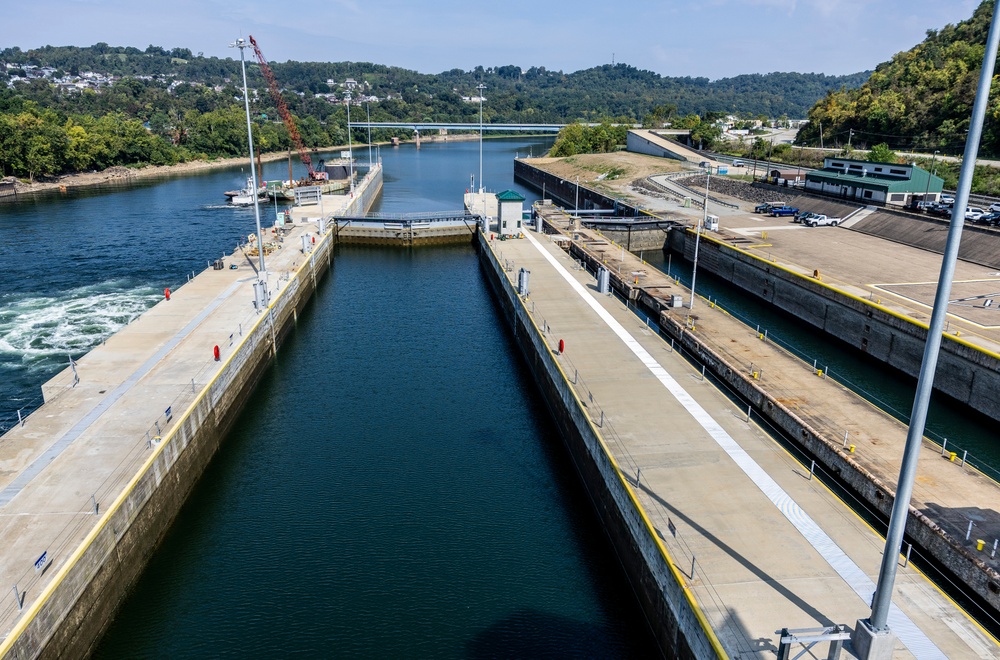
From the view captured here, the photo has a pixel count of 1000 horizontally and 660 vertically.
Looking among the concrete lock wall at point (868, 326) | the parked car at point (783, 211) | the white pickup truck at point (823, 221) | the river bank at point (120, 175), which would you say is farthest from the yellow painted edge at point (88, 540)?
the river bank at point (120, 175)

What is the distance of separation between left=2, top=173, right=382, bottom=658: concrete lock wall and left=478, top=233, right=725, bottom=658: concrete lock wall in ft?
57.1

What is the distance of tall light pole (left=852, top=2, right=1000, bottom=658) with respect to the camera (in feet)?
37.8

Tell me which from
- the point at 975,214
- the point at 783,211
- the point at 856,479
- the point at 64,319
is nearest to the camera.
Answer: the point at 856,479

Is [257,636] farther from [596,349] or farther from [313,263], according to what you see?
[313,263]

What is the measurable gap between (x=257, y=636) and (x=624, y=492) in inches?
520

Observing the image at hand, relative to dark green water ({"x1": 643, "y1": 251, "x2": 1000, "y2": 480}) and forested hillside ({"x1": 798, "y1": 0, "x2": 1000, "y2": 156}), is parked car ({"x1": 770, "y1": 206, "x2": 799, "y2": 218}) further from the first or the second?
forested hillside ({"x1": 798, "y1": 0, "x2": 1000, "y2": 156})

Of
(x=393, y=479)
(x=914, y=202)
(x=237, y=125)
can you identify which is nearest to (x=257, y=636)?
(x=393, y=479)

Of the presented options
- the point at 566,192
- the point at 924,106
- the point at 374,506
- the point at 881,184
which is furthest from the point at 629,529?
the point at 924,106

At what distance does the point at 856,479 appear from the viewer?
26562 millimetres

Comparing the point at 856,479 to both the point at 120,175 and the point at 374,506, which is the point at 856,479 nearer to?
the point at 374,506

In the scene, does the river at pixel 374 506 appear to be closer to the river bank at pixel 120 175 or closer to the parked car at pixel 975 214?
the parked car at pixel 975 214

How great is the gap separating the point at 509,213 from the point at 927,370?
57.6 metres

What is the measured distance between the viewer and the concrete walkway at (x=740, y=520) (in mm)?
17312

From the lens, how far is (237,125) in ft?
637
